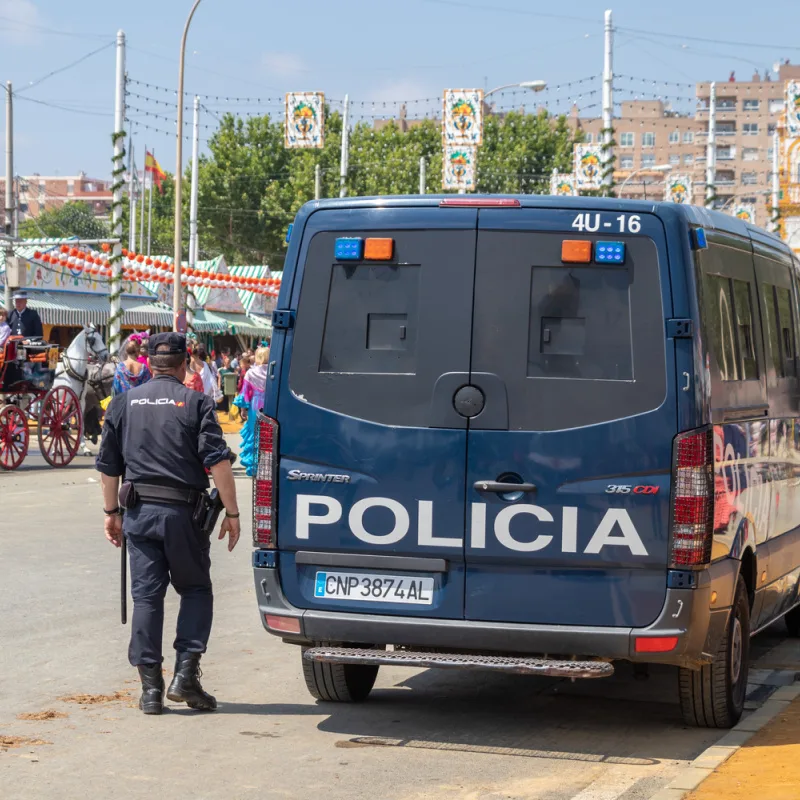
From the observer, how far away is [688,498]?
638cm

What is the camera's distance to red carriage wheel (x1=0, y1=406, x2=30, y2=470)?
66.5 feet

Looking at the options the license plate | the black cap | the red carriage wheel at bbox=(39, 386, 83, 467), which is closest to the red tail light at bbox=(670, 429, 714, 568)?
the license plate

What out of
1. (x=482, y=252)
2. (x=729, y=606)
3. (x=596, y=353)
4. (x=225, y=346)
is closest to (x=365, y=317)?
(x=482, y=252)

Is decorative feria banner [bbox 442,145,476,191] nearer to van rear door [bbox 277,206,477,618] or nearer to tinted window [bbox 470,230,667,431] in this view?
van rear door [bbox 277,206,477,618]

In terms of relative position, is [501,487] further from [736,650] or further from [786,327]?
[786,327]

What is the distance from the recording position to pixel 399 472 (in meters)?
6.62

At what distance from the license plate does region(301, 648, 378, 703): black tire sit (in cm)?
68

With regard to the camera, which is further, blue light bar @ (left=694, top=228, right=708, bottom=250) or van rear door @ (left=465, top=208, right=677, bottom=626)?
blue light bar @ (left=694, top=228, right=708, bottom=250)

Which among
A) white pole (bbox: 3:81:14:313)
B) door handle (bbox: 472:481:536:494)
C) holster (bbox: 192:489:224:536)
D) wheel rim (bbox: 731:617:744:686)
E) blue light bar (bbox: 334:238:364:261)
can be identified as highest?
white pole (bbox: 3:81:14:313)

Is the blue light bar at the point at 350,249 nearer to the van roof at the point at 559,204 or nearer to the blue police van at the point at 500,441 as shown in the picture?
the blue police van at the point at 500,441

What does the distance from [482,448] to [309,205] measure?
52.4 inches

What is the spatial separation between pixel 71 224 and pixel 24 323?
366 ft

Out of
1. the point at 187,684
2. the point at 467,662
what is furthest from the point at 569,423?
the point at 187,684

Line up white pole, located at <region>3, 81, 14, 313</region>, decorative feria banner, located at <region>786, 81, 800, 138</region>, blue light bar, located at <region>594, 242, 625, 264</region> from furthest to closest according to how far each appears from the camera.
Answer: decorative feria banner, located at <region>786, 81, 800, 138</region>, white pole, located at <region>3, 81, 14, 313</region>, blue light bar, located at <region>594, 242, 625, 264</region>
